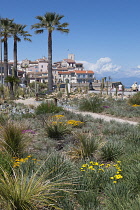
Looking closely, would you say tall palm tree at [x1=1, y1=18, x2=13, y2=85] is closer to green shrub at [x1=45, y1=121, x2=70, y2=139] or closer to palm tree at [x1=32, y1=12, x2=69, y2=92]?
palm tree at [x1=32, y1=12, x2=69, y2=92]

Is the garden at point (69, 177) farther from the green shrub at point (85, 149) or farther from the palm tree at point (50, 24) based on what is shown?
the palm tree at point (50, 24)

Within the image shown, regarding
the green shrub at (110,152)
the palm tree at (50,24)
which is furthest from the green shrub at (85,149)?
the palm tree at (50,24)

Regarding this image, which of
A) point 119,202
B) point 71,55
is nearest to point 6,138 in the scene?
point 119,202

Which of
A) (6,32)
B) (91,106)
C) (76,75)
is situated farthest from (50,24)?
(76,75)

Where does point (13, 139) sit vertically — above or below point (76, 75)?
below

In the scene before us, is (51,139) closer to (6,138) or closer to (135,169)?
(6,138)

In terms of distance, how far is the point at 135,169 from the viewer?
15.2 ft

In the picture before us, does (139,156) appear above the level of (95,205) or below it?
above

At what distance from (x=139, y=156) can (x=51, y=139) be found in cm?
370

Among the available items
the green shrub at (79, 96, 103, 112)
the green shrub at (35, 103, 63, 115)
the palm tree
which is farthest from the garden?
the palm tree

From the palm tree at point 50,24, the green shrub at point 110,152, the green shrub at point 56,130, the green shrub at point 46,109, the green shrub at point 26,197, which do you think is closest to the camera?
the green shrub at point 26,197

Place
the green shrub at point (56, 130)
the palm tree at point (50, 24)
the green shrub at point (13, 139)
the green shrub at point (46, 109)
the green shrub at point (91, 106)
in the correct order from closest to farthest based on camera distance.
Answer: the green shrub at point (13, 139) → the green shrub at point (56, 130) → the green shrub at point (46, 109) → the green shrub at point (91, 106) → the palm tree at point (50, 24)

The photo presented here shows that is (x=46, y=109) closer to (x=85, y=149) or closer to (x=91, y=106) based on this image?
(x=91, y=106)

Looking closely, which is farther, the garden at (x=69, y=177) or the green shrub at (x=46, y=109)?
the green shrub at (x=46, y=109)
